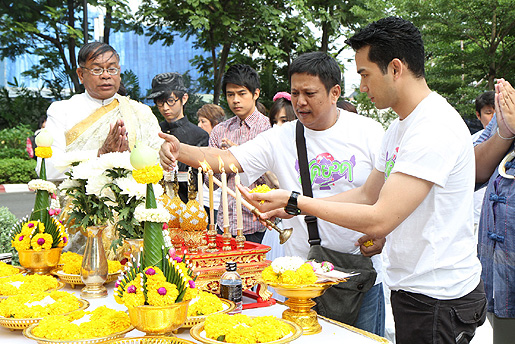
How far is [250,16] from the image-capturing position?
1527cm

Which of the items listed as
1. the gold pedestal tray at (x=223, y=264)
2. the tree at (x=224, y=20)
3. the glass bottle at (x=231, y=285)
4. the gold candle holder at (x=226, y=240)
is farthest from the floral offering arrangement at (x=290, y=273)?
the tree at (x=224, y=20)

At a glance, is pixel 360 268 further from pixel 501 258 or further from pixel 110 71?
pixel 110 71

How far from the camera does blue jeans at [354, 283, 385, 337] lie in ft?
9.00

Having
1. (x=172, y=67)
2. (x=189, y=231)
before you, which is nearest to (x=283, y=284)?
(x=189, y=231)

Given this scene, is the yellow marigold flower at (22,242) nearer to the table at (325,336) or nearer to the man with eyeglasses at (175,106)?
the table at (325,336)

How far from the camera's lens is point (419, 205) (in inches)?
80.5

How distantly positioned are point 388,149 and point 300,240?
0.74 metres

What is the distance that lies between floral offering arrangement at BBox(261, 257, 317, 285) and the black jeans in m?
0.38

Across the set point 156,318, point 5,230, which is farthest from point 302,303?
point 5,230

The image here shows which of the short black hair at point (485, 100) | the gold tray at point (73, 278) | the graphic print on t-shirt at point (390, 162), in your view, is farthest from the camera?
the short black hair at point (485, 100)

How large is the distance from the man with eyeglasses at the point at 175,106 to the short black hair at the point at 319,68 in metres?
2.40

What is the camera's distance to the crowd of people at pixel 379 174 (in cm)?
203

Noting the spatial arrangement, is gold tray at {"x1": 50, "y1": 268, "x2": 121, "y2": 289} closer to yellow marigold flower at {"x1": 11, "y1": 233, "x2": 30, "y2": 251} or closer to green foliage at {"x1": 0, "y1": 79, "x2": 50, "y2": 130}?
yellow marigold flower at {"x1": 11, "y1": 233, "x2": 30, "y2": 251}

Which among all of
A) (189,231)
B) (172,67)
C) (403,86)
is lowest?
(189,231)
